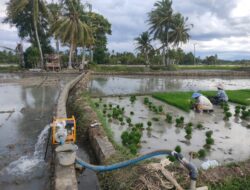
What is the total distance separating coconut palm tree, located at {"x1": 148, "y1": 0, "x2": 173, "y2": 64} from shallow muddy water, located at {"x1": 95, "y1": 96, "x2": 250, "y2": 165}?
31154 millimetres

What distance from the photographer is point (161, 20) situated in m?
36.5

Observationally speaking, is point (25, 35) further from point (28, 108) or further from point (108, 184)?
point (108, 184)

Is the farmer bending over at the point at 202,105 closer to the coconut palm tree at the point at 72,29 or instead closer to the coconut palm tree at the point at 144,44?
the coconut palm tree at the point at 72,29

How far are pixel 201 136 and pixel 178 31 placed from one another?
35.0 meters

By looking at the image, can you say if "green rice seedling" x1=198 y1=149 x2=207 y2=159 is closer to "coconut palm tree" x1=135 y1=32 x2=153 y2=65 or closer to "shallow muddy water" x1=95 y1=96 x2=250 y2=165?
"shallow muddy water" x1=95 y1=96 x2=250 y2=165

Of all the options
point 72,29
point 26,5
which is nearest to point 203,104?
point 72,29

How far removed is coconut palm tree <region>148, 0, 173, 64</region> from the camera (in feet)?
120

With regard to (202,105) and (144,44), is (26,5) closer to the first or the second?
(144,44)

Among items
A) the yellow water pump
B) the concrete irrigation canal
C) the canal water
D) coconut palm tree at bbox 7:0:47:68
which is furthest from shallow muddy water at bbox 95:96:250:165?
coconut palm tree at bbox 7:0:47:68

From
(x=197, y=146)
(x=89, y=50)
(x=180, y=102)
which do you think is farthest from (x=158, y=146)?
(x=89, y=50)

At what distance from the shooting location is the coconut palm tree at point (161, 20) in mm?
36719

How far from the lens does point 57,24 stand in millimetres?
28172

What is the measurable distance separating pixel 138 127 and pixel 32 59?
97.5 feet

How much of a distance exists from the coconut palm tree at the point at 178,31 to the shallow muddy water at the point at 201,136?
32216 mm
